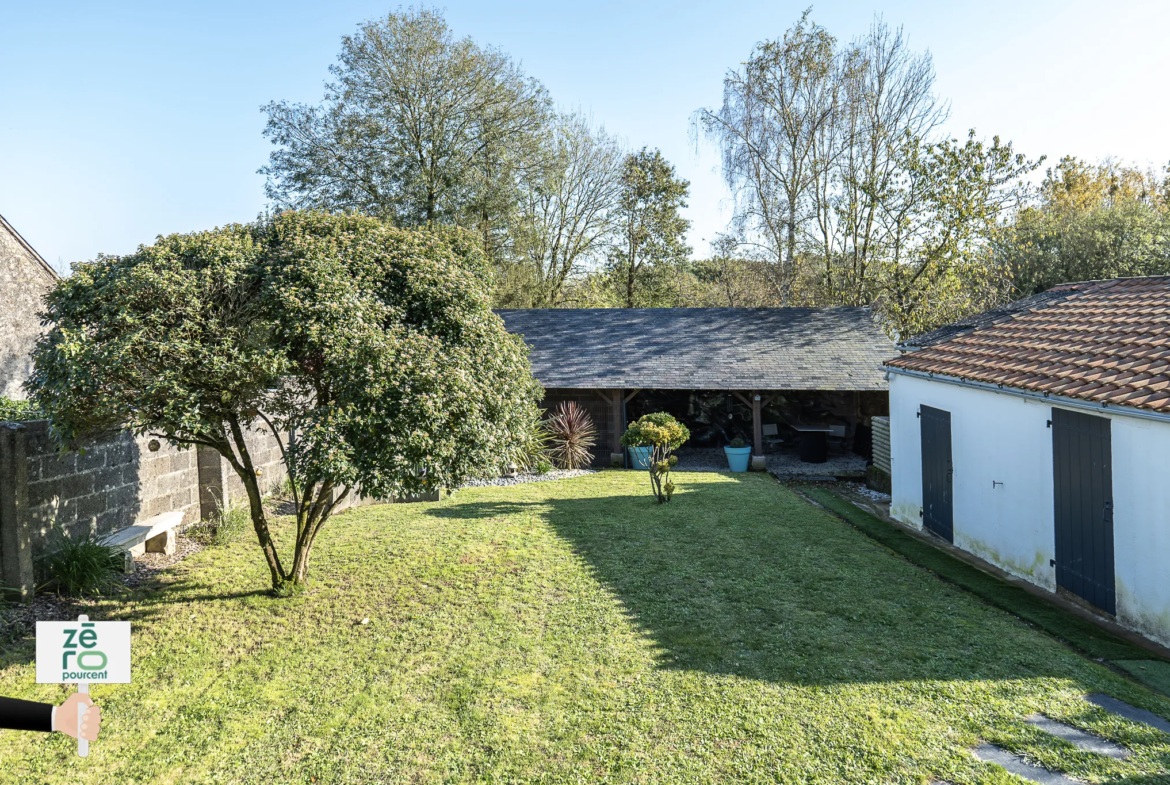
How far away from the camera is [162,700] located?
4.83 meters

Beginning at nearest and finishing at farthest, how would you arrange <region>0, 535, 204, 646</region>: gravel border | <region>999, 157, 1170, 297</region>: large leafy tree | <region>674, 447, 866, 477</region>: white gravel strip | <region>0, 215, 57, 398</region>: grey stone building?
1. <region>0, 535, 204, 646</region>: gravel border
2. <region>0, 215, 57, 398</region>: grey stone building
3. <region>674, 447, 866, 477</region>: white gravel strip
4. <region>999, 157, 1170, 297</region>: large leafy tree

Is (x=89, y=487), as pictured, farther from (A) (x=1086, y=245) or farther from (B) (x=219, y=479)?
(A) (x=1086, y=245)

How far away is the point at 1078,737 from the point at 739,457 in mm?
12416

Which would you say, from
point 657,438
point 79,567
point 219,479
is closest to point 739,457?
point 657,438

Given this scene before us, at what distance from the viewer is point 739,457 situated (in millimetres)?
16500

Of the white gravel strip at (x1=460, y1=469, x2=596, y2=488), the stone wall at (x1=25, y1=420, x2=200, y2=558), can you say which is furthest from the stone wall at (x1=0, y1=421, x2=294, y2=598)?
the white gravel strip at (x1=460, y1=469, x2=596, y2=488)

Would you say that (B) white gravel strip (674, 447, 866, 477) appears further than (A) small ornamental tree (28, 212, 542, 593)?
Yes

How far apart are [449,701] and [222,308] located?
380cm

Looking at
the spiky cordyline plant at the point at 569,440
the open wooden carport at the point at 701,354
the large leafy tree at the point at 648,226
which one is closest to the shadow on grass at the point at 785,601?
the spiky cordyline plant at the point at 569,440

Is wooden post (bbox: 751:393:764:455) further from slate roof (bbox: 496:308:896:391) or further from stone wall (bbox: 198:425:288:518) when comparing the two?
stone wall (bbox: 198:425:288:518)

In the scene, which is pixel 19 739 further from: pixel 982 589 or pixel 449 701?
pixel 982 589

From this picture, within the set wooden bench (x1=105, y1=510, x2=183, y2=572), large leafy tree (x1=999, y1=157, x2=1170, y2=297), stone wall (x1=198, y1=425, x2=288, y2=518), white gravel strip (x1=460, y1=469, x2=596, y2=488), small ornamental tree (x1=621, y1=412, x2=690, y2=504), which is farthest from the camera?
large leafy tree (x1=999, y1=157, x2=1170, y2=297)

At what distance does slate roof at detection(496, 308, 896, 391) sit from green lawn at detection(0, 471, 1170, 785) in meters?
8.46

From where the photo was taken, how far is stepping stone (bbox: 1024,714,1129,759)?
13.0 feet
